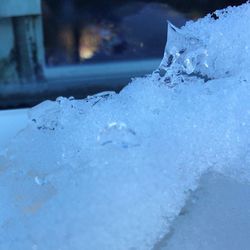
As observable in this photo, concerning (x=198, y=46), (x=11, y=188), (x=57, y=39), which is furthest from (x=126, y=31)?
(x=11, y=188)

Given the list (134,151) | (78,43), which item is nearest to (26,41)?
(78,43)

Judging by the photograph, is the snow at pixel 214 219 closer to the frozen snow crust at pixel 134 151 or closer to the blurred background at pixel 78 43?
the frozen snow crust at pixel 134 151

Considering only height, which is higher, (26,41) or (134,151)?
(134,151)

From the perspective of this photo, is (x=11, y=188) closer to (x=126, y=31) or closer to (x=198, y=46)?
(x=198, y=46)

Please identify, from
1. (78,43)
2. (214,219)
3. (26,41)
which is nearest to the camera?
(214,219)

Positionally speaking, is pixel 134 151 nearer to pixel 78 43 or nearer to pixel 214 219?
pixel 214 219

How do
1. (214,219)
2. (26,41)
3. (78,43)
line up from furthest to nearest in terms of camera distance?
(78,43) → (26,41) → (214,219)

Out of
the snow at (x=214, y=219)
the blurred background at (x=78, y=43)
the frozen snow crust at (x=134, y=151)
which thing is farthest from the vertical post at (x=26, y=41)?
the snow at (x=214, y=219)

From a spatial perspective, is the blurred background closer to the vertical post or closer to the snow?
the vertical post
